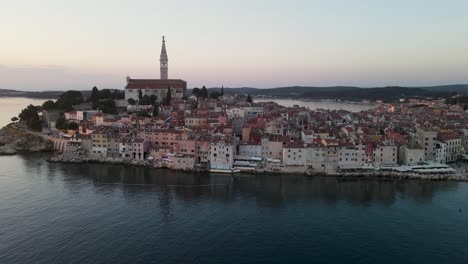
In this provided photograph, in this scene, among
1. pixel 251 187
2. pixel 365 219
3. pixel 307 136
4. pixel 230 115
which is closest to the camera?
pixel 365 219

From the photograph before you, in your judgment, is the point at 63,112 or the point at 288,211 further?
the point at 63,112

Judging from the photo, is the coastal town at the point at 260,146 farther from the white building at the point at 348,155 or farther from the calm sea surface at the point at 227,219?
the calm sea surface at the point at 227,219

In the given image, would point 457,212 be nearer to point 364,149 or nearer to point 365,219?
point 365,219

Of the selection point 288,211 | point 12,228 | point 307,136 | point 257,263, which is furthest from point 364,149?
Result: point 12,228

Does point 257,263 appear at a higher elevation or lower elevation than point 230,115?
lower

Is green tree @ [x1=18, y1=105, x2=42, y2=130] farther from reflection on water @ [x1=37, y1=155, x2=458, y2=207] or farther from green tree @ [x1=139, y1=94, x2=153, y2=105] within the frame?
reflection on water @ [x1=37, y1=155, x2=458, y2=207]

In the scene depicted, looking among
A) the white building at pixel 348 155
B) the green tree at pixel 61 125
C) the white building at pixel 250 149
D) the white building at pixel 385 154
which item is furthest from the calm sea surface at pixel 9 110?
the white building at pixel 385 154
